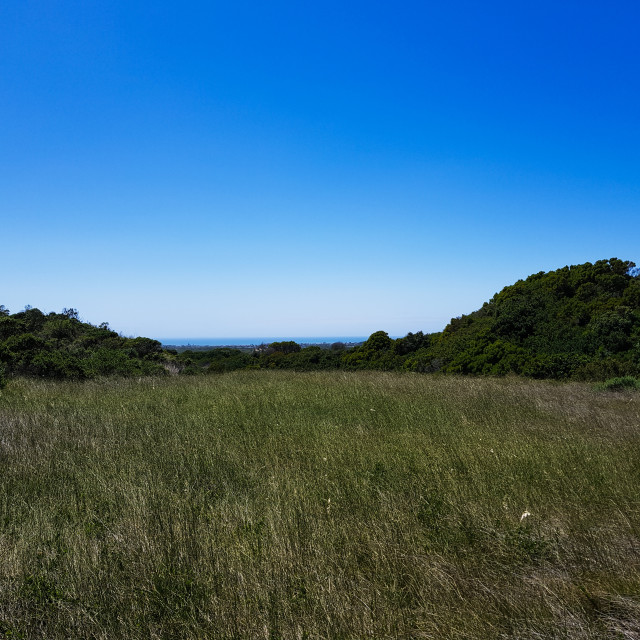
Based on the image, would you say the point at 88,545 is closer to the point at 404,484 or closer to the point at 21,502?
the point at 21,502

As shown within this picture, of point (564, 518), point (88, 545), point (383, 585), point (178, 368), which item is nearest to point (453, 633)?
point (383, 585)

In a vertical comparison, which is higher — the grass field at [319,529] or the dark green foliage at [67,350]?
the dark green foliage at [67,350]

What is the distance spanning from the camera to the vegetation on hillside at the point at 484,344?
608 inches

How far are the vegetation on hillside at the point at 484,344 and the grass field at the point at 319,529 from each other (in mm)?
8444

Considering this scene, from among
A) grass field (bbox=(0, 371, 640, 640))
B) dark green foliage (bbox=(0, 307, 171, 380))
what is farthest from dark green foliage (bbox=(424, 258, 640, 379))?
dark green foliage (bbox=(0, 307, 171, 380))

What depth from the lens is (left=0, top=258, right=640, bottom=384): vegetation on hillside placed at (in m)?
15.4

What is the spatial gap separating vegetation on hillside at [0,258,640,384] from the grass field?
8.44 metres

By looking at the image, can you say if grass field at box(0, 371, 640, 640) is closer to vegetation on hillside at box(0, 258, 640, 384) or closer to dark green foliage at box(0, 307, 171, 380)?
dark green foliage at box(0, 307, 171, 380)

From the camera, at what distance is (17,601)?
9.14ft

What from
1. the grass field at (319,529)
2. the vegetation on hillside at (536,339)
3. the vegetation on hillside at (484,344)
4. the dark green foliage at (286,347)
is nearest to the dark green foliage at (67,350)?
the vegetation on hillside at (484,344)

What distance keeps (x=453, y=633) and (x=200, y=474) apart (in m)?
3.66

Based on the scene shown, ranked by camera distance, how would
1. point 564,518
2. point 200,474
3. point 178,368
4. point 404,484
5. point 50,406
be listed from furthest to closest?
1. point 178,368
2. point 50,406
3. point 200,474
4. point 404,484
5. point 564,518

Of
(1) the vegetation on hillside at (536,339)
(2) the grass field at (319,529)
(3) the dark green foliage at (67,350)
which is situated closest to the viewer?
(2) the grass field at (319,529)

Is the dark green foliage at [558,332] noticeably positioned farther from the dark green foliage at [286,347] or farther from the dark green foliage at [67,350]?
the dark green foliage at [67,350]
